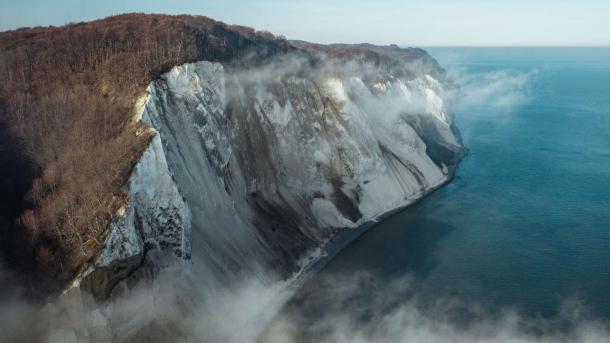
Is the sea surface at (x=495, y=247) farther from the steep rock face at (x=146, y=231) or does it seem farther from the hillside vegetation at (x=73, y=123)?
the hillside vegetation at (x=73, y=123)

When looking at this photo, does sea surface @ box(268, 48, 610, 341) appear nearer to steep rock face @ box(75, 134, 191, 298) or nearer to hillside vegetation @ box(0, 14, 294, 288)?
steep rock face @ box(75, 134, 191, 298)

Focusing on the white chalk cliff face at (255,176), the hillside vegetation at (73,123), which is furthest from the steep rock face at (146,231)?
the hillside vegetation at (73,123)

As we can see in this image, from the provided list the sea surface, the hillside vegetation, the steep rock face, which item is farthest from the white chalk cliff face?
the sea surface

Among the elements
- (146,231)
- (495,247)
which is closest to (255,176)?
(146,231)

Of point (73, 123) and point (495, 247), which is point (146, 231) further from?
point (495, 247)

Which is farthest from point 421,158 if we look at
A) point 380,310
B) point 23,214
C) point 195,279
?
point 23,214
